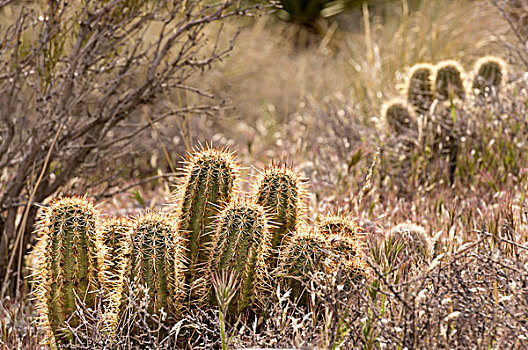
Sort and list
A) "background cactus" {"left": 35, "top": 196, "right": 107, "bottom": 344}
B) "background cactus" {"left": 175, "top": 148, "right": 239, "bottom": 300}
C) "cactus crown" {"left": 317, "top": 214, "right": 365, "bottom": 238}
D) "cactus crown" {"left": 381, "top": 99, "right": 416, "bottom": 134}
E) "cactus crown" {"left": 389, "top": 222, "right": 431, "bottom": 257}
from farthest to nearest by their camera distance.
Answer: "cactus crown" {"left": 381, "top": 99, "right": 416, "bottom": 134} < "cactus crown" {"left": 389, "top": 222, "right": 431, "bottom": 257} < "cactus crown" {"left": 317, "top": 214, "right": 365, "bottom": 238} < "background cactus" {"left": 175, "top": 148, "right": 239, "bottom": 300} < "background cactus" {"left": 35, "top": 196, "right": 107, "bottom": 344}

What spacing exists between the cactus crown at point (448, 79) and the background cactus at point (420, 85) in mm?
59

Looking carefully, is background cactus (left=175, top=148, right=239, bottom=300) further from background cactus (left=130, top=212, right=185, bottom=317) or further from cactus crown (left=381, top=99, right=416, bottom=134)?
cactus crown (left=381, top=99, right=416, bottom=134)

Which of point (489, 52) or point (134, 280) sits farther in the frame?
point (489, 52)

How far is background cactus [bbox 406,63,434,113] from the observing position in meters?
4.66

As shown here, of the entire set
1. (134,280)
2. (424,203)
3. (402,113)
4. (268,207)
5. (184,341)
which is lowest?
(184,341)

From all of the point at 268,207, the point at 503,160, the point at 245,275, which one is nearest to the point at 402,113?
the point at 503,160

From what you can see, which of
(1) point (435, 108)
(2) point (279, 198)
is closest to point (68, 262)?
(2) point (279, 198)

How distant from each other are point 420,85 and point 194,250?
2.89 m

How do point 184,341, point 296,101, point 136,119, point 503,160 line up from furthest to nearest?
point 296,101 < point 136,119 < point 503,160 < point 184,341

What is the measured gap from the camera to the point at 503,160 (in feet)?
13.1

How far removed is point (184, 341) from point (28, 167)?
1559mm

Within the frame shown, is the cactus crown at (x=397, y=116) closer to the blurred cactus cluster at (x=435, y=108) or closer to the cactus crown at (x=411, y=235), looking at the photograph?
the blurred cactus cluster at (x=435, y=108)

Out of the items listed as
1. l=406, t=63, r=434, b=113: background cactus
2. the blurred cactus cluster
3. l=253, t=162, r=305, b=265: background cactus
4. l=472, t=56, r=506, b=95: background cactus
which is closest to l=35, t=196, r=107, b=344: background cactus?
l=253, t=162, r=305, b=265: background cactus

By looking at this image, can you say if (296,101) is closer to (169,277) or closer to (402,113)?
(402,113)
